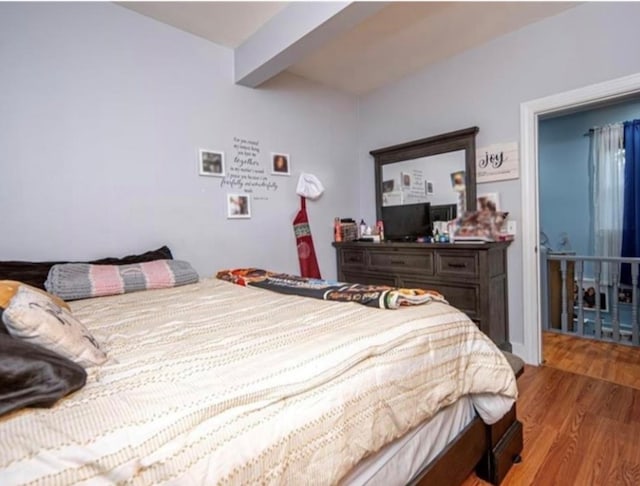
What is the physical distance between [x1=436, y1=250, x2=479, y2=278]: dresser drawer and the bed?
1.15 m

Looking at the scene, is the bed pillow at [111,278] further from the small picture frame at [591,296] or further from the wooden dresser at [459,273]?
the small picture frame at [591,296]

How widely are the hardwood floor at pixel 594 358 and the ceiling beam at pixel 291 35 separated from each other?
2.73 m

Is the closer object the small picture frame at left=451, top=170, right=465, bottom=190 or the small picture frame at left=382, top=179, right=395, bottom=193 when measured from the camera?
the small picture frame at left=451, top=170, right=465, bottom=190

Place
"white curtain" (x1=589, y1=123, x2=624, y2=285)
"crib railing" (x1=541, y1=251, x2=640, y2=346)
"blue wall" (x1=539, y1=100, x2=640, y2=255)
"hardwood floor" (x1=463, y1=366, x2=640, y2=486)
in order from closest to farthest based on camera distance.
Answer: "hardwood floor" (x1=463, y1=366, x2=640, y2=486) < "crib railing" (x1=541, y1=251, x2=640, y2=346) < "white curtain" (x1=589, y1=123, x2=624, y2=285) < "blue wall" (x1=539, y1=100, x2=640, y2=255)

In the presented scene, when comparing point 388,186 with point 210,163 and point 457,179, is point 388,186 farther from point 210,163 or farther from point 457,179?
point 210,163

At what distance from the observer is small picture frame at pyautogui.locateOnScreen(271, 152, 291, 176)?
2.89 metres

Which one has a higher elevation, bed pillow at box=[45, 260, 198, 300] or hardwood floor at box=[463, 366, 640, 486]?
bed pillow at box=[45, 260, 198, 300]

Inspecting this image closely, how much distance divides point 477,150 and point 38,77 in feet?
9.68

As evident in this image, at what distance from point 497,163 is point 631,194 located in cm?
201

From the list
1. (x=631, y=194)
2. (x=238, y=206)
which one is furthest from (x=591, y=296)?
(x=238, y=206)

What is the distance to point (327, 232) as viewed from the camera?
11.0 feet

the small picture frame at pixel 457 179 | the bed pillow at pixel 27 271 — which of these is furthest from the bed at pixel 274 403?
the small picture frame at pixel 457 179

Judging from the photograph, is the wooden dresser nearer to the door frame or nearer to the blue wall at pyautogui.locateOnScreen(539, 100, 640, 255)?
the door frame

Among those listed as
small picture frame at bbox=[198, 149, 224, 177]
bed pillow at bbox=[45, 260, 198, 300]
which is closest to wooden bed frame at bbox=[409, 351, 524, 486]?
bed pillow at bbox=[45, 260, 198, 300]
